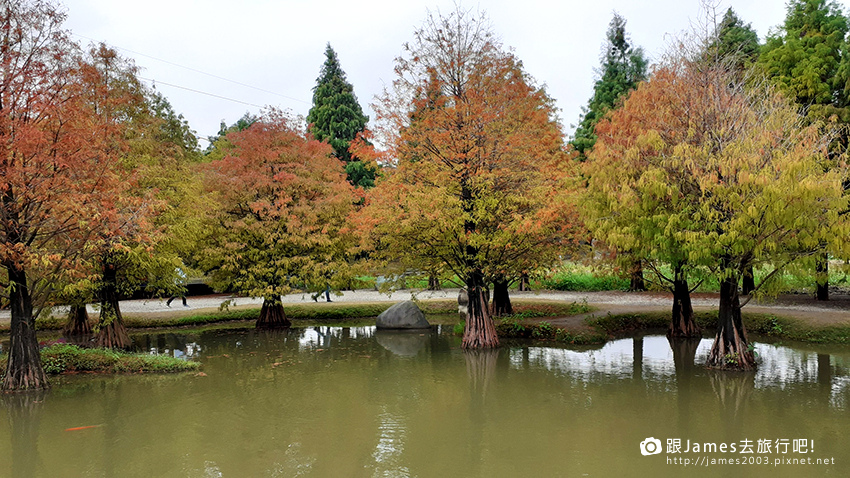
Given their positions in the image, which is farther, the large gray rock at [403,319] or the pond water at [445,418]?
the large gray rock at [403,319]

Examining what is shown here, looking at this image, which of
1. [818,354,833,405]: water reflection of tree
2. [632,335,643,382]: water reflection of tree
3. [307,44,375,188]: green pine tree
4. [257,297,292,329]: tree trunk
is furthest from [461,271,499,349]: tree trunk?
[307,44,375,188]: green pine tree

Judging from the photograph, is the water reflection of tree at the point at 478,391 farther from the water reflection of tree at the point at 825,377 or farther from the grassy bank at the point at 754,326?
the water reflection of tree at the point at 825,377

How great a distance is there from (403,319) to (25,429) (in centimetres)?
1351

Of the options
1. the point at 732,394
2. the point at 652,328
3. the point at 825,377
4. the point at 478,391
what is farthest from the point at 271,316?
the point at 825,377

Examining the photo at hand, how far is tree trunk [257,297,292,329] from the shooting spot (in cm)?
2172

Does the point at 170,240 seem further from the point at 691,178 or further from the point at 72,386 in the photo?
the point at 691,178

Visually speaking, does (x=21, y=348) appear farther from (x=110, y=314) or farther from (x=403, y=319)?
(x=403, y=319)

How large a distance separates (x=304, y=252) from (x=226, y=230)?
2.96m

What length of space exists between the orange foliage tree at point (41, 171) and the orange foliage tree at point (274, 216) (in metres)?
7.42

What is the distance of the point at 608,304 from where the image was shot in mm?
24188

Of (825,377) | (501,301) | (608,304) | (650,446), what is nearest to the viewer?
(650,446)

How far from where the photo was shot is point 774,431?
8.58 metres

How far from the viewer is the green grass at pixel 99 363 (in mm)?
13547

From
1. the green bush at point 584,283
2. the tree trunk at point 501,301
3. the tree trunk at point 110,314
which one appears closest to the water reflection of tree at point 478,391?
the tree trunk at point 501,301
